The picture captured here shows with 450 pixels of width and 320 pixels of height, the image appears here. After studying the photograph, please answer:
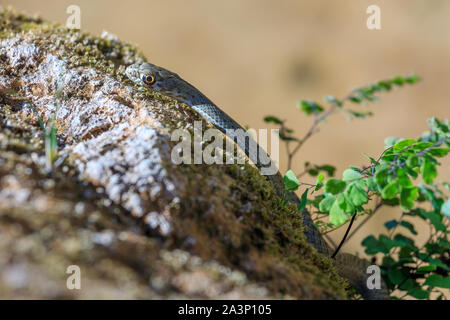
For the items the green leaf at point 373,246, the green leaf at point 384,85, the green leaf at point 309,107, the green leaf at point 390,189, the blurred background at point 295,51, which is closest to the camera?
the green leaf at point 390,189

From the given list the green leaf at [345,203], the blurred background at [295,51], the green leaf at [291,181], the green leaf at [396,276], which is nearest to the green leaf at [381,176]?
the green leaf at [345,203]

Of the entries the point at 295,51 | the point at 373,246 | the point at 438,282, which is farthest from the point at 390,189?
the point at 295,51

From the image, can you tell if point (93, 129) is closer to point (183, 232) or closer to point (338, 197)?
point (183, 232)

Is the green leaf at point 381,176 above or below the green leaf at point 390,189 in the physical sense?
above

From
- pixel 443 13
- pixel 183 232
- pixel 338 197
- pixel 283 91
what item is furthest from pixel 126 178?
pixel 443 13

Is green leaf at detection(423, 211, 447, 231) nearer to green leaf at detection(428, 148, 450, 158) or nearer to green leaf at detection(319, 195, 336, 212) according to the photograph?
green leaf at detection(428, 148, 450, 158)

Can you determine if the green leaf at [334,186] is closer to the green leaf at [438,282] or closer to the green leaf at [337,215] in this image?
Result: the green leaf at [337,215]
